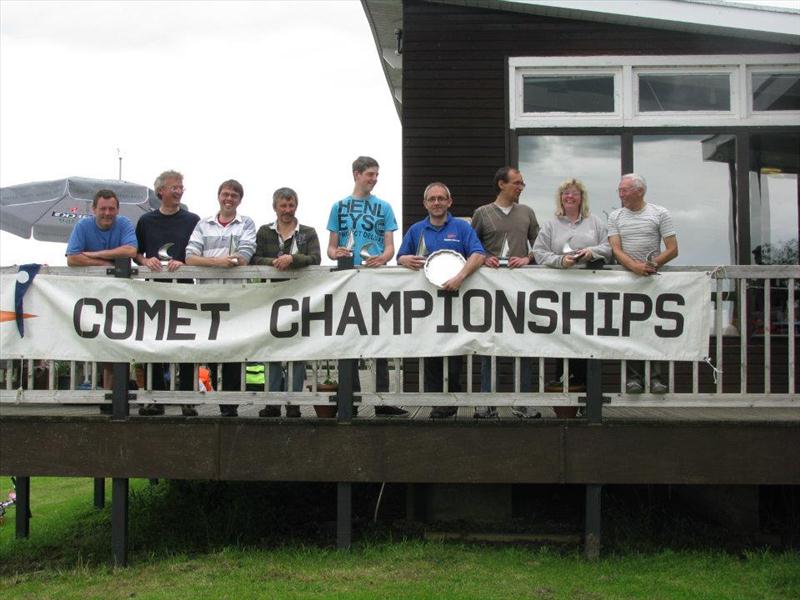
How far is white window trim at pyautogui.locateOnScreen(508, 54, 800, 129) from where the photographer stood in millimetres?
8820

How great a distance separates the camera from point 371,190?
6637 mm

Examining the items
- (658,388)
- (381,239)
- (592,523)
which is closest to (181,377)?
(381,239)

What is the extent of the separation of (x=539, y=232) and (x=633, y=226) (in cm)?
66

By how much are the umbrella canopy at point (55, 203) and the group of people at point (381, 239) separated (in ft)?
16.1

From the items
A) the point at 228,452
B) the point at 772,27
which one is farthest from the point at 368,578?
the point at 772,27

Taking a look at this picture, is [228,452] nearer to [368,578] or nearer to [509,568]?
[368,578]

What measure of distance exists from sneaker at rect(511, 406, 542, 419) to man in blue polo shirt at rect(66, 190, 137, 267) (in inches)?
119

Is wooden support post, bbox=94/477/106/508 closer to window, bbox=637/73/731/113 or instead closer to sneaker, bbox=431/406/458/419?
sneaker, bbox=431/406/458/419

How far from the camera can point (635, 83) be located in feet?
29.3

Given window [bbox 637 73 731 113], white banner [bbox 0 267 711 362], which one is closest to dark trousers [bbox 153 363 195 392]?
white banner [bbox 0 267 711 362]

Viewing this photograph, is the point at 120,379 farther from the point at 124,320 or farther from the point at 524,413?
the point at 524,413

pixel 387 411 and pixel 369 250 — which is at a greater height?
pixel 369 250

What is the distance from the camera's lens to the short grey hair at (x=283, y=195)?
20.8 feet

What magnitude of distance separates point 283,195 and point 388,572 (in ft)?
8.73
